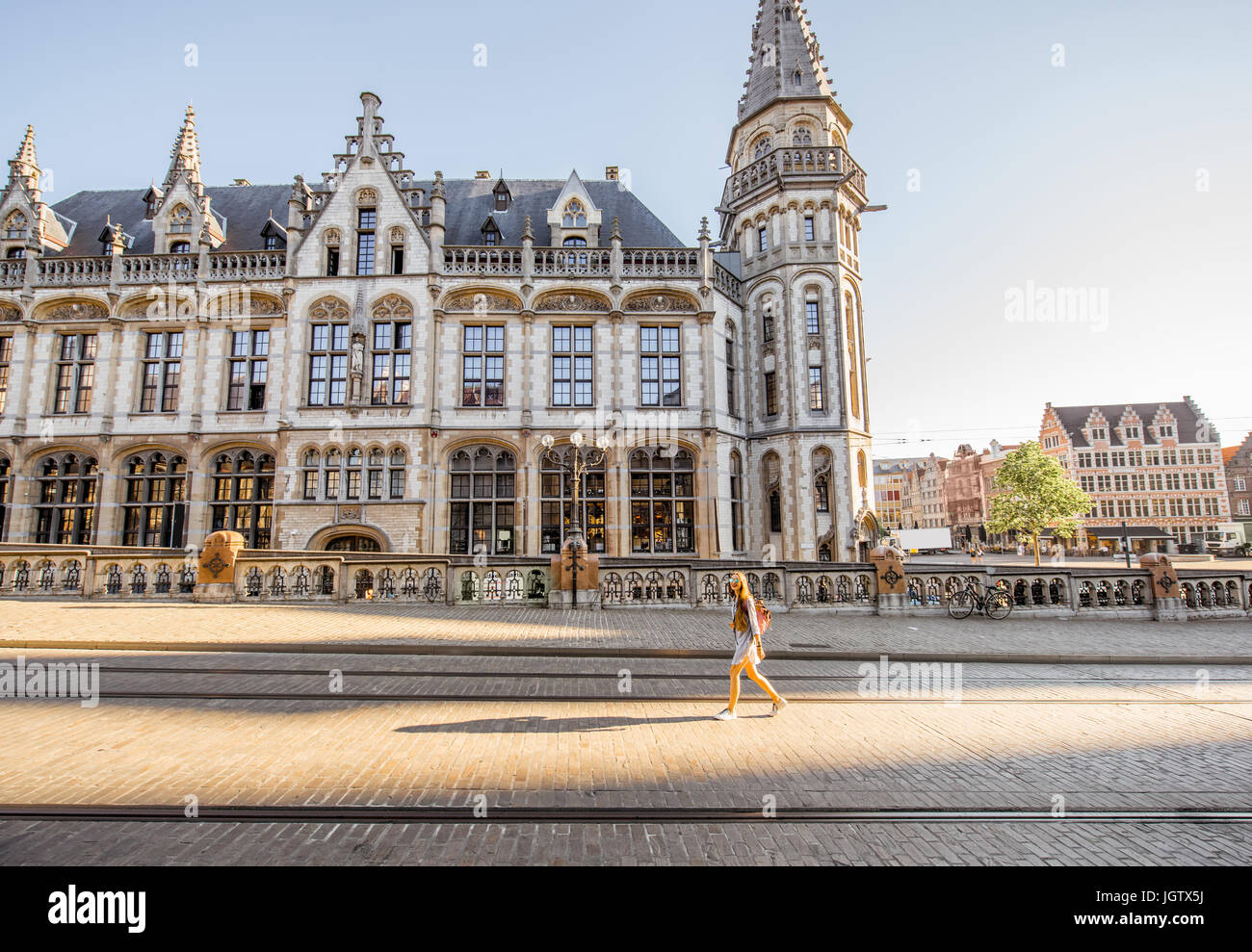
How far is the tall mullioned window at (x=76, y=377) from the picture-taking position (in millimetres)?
21594

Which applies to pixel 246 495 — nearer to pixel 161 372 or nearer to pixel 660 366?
pixel 161 372

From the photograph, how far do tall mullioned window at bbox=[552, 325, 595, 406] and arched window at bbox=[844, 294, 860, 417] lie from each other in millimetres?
11050

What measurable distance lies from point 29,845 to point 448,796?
8.08 feet

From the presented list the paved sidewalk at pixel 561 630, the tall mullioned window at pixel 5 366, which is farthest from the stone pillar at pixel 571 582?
the tall mullioned window at pixel 5 366

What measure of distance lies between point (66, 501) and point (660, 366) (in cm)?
2393

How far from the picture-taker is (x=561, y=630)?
35.0 ft

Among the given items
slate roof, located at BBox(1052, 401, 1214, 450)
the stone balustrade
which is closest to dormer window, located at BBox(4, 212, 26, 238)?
the stone balustrade

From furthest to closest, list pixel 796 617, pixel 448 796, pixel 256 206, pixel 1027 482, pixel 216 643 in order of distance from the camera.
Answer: pixel 1027 482 < pixel 256 206 < pixel 796 617 < pixel 216 643 < pixel 448 796

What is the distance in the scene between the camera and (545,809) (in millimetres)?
3820

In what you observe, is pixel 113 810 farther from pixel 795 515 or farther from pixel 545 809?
pixel 795 515

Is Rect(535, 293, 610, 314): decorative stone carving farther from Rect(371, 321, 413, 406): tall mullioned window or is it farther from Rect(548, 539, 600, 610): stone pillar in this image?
Rect(548, 539, 600, 610): stone pillar

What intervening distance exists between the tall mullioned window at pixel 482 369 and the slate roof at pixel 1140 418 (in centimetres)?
6473
